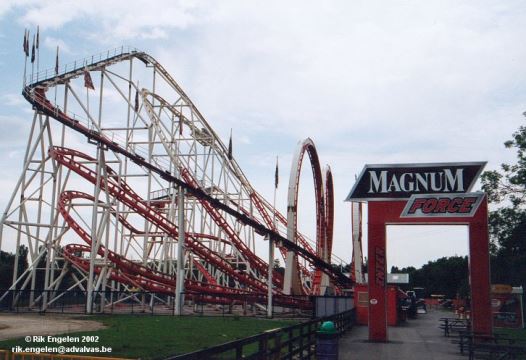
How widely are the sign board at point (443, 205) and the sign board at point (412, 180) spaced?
32cm

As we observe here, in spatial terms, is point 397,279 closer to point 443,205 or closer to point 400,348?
point 443,205

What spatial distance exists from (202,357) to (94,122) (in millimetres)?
24211

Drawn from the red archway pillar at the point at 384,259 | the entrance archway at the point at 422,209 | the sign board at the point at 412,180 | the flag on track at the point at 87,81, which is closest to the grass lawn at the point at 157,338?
the red archway pillar at the point at 384,259

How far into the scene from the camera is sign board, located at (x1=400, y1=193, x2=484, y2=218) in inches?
723

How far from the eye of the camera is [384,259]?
18875mm

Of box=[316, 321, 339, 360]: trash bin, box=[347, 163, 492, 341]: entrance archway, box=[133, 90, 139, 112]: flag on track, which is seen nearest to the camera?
box=[316, 321, 339, 360]: trash bin

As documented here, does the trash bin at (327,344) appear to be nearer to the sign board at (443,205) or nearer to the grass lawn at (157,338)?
the grass lawn at (157,338)

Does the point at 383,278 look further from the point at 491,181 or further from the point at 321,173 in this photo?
the point at 321,173

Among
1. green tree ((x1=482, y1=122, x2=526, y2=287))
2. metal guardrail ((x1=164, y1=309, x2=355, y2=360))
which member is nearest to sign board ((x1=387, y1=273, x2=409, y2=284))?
green tree ((x1=482, y1=122, x2=526, y2=287))

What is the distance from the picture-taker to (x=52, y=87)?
2972cm

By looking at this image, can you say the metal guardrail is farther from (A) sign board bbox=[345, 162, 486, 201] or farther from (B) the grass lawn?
(A) sign board bbox=[345, 162, 486, 201]

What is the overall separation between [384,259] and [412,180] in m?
2.72

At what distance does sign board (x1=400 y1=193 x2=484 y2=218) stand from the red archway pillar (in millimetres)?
154

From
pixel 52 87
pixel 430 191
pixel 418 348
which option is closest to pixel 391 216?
pixel 430 191
